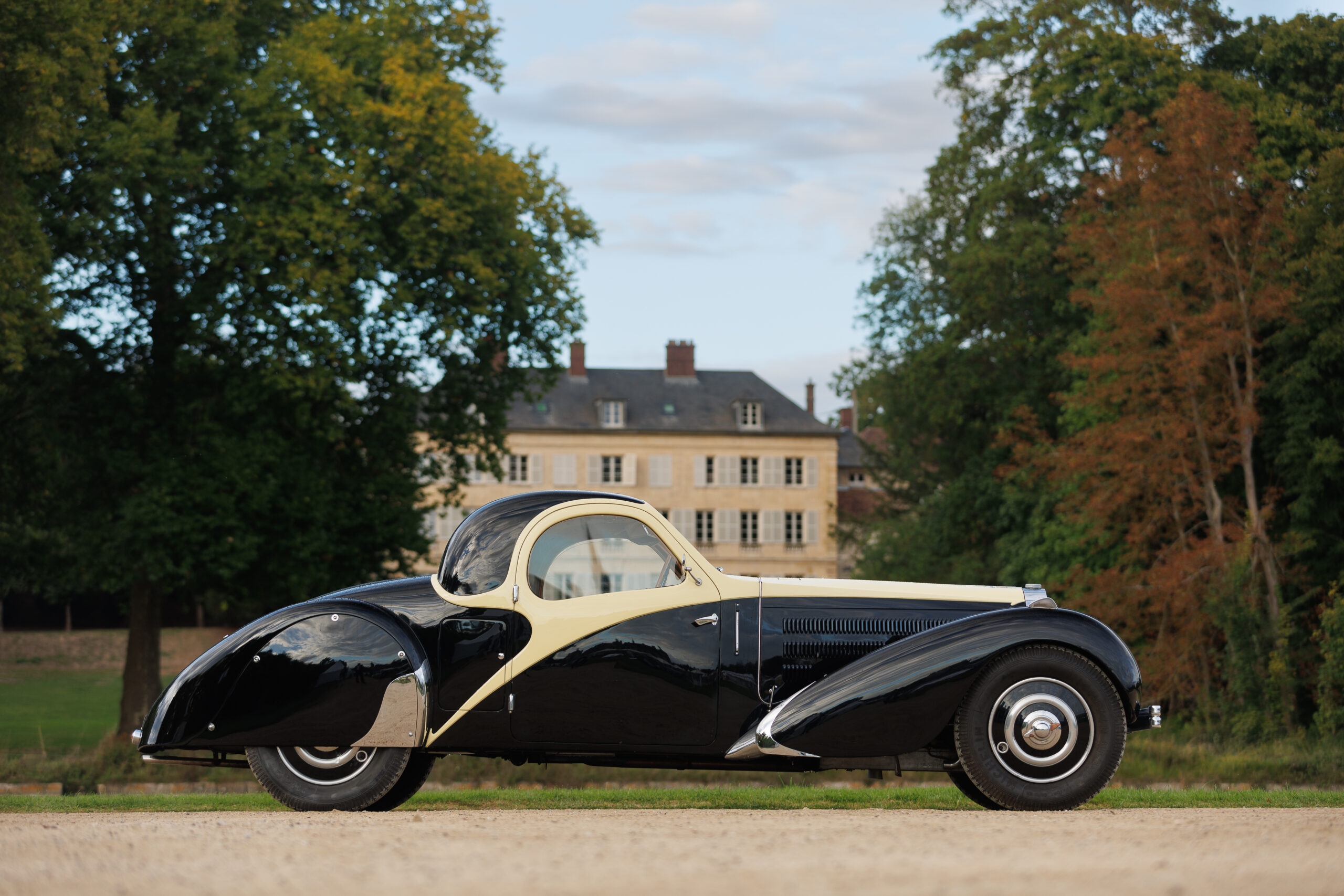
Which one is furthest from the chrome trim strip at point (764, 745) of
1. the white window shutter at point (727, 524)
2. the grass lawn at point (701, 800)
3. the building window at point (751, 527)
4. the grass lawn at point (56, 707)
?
the building window at point (751, 527)

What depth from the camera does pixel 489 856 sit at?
5.42m

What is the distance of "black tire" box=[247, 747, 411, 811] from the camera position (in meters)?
7.96

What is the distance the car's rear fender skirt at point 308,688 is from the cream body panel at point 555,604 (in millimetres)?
337

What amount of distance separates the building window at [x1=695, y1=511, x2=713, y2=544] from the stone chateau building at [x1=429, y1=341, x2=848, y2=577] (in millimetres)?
66

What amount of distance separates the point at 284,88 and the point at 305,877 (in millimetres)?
21162

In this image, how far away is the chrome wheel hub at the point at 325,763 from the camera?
26.3 ft

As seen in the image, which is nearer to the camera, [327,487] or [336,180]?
[336,180]

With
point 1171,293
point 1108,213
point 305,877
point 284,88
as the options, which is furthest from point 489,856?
point 1108,213

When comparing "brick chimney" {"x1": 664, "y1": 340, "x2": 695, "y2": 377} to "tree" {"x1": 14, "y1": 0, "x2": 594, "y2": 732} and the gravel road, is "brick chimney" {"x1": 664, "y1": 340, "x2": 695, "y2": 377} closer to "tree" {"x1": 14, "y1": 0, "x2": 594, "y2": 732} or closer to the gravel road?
"tree" {"x1": 14, "y1": 0, "x2": 594, "y2": 732}

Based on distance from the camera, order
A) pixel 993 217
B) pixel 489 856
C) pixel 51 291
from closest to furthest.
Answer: pixel 489 856 < pixel 51 291 < pixel 993 217

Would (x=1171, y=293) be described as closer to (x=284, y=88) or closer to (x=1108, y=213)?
(x=1108, y=213)

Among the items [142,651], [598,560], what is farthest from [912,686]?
[142,651]

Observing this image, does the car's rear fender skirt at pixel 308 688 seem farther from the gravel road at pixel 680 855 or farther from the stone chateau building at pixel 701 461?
the stone chateau building at pixel 701 461

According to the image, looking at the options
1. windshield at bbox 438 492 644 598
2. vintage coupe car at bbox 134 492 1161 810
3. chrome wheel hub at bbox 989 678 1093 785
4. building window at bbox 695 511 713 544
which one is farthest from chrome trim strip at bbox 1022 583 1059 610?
building window at bbox 695 511 713 544
